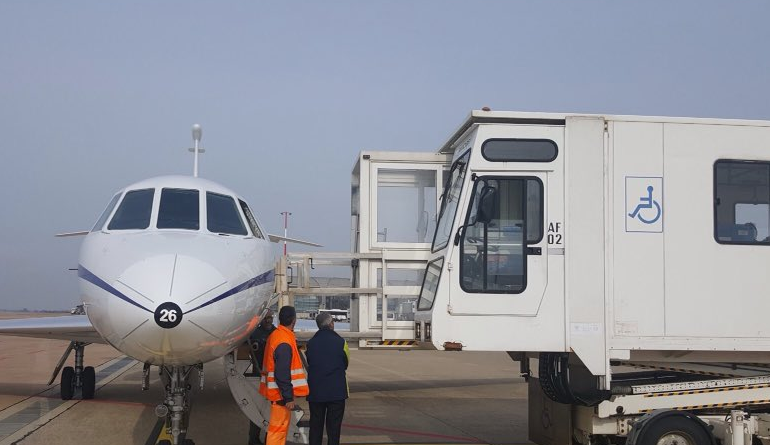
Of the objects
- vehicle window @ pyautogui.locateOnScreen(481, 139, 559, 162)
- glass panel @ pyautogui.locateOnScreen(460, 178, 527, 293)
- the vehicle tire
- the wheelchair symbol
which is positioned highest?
vehicle window @ pyautogui.locateOnScreen(481, 139, 559, 162)

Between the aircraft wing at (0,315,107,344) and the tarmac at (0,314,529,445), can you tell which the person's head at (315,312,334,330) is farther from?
the aircraft wing at (0,315,107,344)

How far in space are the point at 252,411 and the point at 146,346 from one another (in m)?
2.59

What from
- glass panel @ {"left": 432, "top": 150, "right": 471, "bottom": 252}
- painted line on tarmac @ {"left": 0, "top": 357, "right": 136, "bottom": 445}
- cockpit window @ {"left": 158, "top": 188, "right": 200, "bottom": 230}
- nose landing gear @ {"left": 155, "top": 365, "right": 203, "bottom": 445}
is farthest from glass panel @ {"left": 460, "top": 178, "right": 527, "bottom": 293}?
painted line on tarmac @ {"left": 0, "top": 357, "right": 136, "bottom": 445}

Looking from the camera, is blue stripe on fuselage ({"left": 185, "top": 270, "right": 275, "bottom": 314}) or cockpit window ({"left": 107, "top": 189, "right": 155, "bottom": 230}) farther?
cockpit window ({"left": 107, "top": 189, "right": 155, "bottom": 230})

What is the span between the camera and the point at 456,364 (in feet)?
86.6

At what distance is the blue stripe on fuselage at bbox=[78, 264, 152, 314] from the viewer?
6059 millimetres

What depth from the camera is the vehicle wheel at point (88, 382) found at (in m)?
14.0

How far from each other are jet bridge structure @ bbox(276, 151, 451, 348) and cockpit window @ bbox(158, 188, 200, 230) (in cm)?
236

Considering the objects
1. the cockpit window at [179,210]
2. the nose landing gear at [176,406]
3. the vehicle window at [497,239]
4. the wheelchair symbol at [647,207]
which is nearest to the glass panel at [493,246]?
the vehicle window at [497,239]

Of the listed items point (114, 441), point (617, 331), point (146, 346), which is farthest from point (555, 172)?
point (114, 441)

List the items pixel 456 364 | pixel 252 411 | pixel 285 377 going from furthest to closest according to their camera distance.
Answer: pixel 456 364 < pixel 252 411 < pixel 285 377

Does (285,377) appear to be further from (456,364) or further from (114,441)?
(456,364)

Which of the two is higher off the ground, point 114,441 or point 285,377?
point 285,377

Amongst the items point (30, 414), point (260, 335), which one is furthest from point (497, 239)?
point (30, 414)
